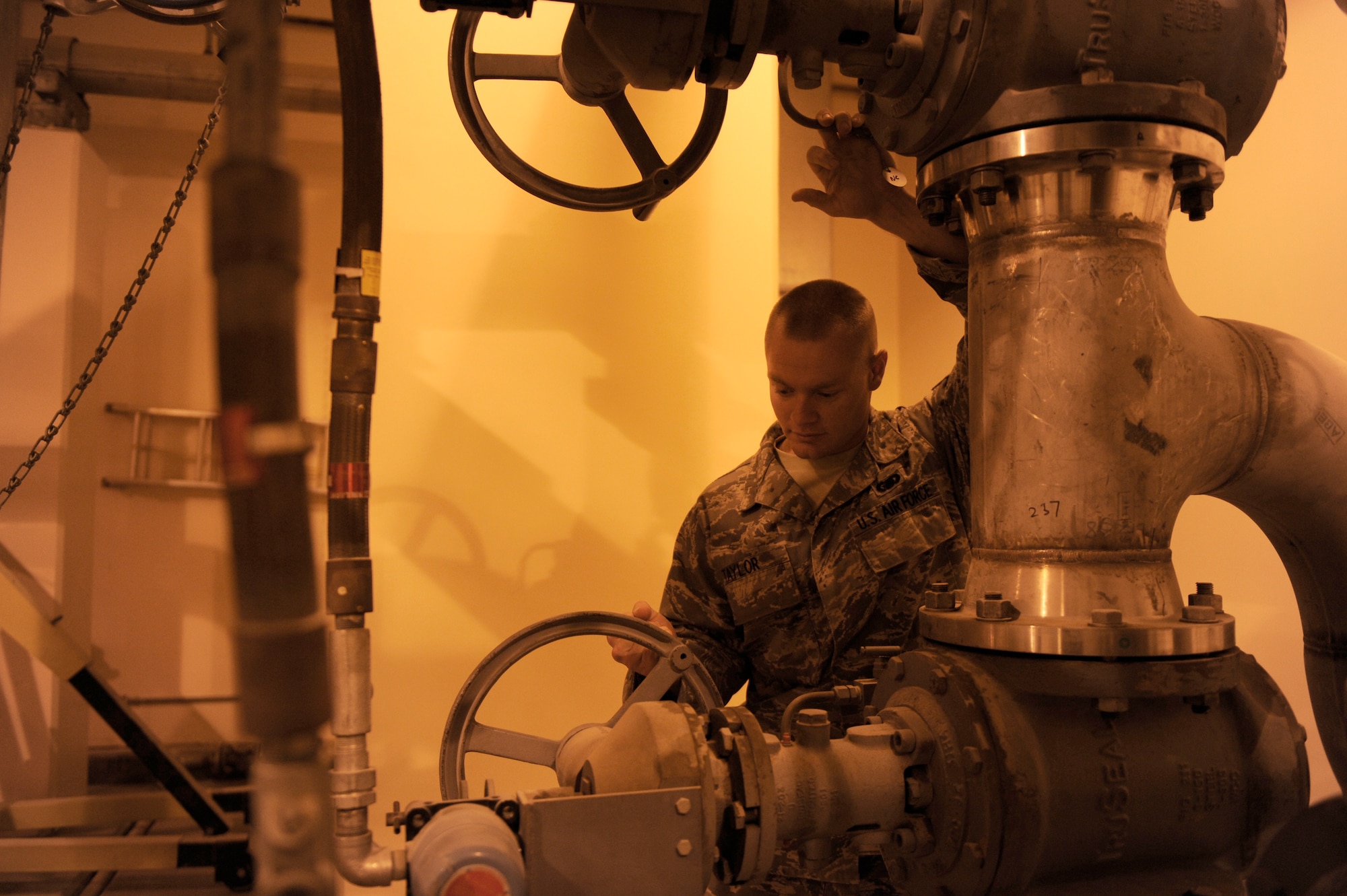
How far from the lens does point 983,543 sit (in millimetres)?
679

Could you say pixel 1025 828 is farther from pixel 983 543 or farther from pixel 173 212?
pixel 173 212

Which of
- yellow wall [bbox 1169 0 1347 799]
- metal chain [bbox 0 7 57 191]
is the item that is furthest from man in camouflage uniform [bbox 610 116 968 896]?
metal chain [bbox 0 7 57 191]

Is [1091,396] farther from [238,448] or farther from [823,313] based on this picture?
[823,313]

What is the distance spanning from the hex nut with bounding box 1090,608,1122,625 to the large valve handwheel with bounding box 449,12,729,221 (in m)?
0.64

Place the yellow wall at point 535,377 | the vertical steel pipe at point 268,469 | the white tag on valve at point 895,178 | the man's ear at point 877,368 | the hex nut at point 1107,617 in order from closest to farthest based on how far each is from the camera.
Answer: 1. the vertical steel pipe at point 268,469
2. the hex nut at point 1107,617
3. the white tag on valve at point 895,178
4. the man's ear at point 877,368
5. the yellow wall at point 535,377

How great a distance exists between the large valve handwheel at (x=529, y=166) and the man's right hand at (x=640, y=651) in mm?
487

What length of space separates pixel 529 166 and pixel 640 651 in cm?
60

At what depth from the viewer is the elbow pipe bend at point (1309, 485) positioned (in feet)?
2.25

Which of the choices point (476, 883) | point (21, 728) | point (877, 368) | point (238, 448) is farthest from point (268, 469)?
point (21, 728)

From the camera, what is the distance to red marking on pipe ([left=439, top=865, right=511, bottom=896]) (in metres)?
0.48

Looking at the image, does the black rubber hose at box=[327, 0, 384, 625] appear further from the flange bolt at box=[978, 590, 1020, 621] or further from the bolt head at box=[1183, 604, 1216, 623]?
the bolt head at box=[1183, 604, 1216, 623]

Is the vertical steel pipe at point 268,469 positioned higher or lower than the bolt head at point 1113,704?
higher

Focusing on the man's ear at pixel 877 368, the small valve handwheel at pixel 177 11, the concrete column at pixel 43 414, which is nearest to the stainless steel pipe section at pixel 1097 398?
the man's ear at pixel 877 368

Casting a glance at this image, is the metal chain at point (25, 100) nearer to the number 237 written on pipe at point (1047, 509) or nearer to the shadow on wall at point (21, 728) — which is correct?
the shadow on wall at point (21, 728)
